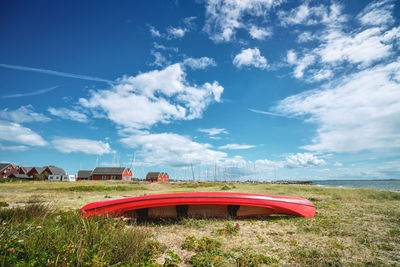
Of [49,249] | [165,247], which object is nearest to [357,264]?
[165,247]

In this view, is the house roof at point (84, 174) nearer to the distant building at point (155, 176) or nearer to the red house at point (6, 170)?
the red house at point (6, 170)

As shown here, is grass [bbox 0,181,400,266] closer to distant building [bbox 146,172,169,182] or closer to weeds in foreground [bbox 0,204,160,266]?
weeds in foreground [bbox 0,204,160,266]

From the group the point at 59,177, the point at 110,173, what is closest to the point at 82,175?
the point at 59,177

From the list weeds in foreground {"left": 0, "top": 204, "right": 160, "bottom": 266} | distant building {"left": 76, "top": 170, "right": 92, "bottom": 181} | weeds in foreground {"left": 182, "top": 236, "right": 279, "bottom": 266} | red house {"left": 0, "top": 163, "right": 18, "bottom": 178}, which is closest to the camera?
weeds in foreground {"left": 0, "top": 204, "right": 160, "bottom": 266}

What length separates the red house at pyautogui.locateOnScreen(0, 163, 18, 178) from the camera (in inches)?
2421

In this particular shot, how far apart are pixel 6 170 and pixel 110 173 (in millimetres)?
33671

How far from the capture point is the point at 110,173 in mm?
63156

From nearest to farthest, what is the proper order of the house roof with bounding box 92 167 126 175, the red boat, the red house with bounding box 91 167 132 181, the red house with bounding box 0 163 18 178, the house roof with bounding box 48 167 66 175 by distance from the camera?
the red boat, the red house with bounding box 0 163 18 178, the red house with bounding box 91 167 132 181, the house roof with bounding box 48 167 66 175, the house roof with bounding box 92 167 126 175

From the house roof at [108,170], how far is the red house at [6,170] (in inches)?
1083

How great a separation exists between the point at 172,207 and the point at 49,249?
4327 mm

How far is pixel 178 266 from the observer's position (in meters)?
3.31

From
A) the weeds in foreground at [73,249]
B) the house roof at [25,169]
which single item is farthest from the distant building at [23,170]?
the weeds in foreground at [73,249]

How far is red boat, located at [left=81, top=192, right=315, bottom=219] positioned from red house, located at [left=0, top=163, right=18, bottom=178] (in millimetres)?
80774

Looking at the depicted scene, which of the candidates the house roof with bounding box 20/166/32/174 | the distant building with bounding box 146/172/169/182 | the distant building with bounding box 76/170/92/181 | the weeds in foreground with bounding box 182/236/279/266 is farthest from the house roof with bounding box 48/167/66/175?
the weeds in foreground with bounding box 182/236/279/266
